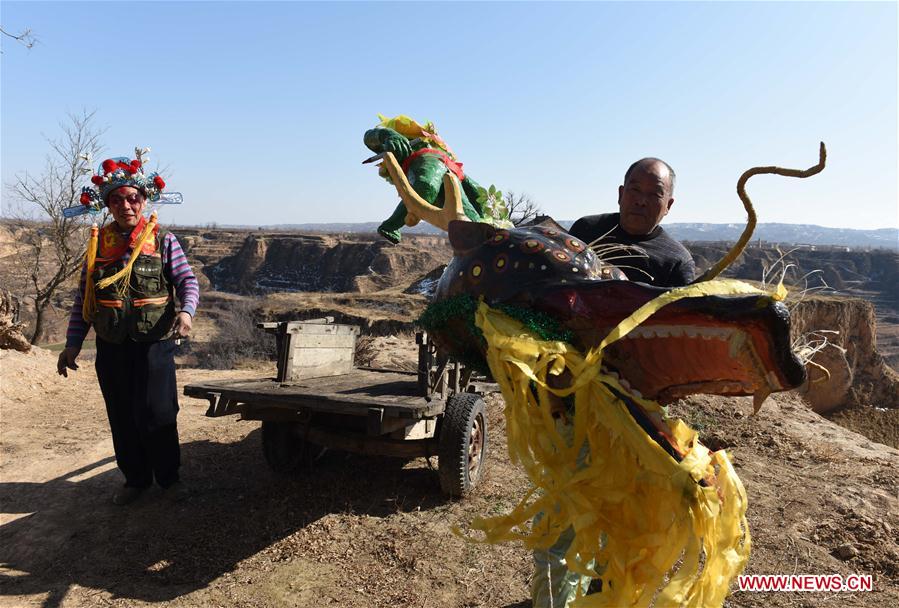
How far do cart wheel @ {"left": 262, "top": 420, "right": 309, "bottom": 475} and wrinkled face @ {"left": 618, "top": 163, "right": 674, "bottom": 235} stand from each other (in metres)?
3.62

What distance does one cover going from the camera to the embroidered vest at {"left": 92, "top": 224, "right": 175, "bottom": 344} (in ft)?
12.1

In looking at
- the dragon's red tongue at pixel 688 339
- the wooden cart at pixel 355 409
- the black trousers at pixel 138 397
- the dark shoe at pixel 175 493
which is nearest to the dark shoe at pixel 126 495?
the black trousers at pixel 138 397

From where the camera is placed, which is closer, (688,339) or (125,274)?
(688,339)

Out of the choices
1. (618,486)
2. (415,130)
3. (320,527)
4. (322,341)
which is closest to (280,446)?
(322,341)

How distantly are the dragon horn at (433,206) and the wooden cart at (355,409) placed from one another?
2042 mm

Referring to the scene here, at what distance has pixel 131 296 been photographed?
374 cm

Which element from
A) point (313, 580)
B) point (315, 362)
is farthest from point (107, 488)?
point (313, 580)

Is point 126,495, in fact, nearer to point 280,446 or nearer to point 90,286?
point 280,446

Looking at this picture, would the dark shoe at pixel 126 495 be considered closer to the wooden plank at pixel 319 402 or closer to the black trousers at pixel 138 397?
the black trousers at pixel 138 397

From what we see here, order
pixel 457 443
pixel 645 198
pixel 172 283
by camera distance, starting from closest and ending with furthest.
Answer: pixel 645 198, pixel 172 283, pixel 457 443

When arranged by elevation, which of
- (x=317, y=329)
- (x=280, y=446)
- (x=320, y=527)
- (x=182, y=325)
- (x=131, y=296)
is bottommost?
(x=320, y=527)

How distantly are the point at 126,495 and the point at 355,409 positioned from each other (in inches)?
72.5

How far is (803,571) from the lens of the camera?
11.0 feet

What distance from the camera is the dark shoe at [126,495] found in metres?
4.05
